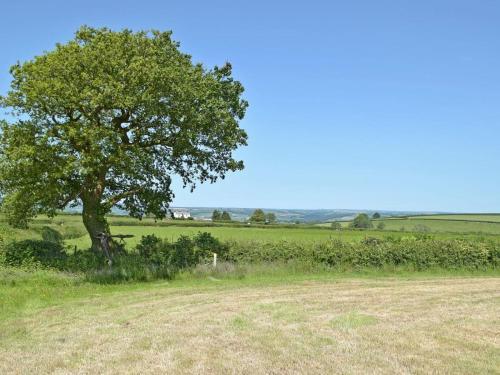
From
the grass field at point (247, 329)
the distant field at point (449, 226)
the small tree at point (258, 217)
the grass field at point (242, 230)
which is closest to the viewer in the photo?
the grass field at point (247, 329)

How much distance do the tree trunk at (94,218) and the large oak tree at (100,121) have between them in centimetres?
5

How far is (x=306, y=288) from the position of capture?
61.3 ft

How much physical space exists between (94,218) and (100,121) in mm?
4668

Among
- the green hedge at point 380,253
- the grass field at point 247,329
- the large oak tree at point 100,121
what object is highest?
the large oak tree at point 100,121

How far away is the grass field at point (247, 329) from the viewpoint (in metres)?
8.83

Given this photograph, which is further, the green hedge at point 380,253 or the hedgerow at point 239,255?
the green hedge at point 380,253

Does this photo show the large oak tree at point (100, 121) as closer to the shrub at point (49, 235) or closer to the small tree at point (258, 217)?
the shrub at point (49, 235)

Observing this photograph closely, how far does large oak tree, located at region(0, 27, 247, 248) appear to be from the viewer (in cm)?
2031

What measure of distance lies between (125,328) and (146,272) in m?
9.51

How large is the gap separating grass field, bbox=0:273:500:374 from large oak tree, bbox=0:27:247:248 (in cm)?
461

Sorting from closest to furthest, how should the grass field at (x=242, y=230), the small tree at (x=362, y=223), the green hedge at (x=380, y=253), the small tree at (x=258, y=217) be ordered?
the green hedge at (x=380, y=253)
the grass field at (x=242, y=230)
the small tree at (x=362, y=223)
the small tree at (x=258, y=217)

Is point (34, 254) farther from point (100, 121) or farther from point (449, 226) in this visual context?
point (449, 226)

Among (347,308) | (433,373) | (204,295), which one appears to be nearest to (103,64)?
(204,295)

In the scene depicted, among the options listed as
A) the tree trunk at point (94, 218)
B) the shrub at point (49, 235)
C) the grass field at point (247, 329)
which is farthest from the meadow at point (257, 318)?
the shrub at point (49, 235)
